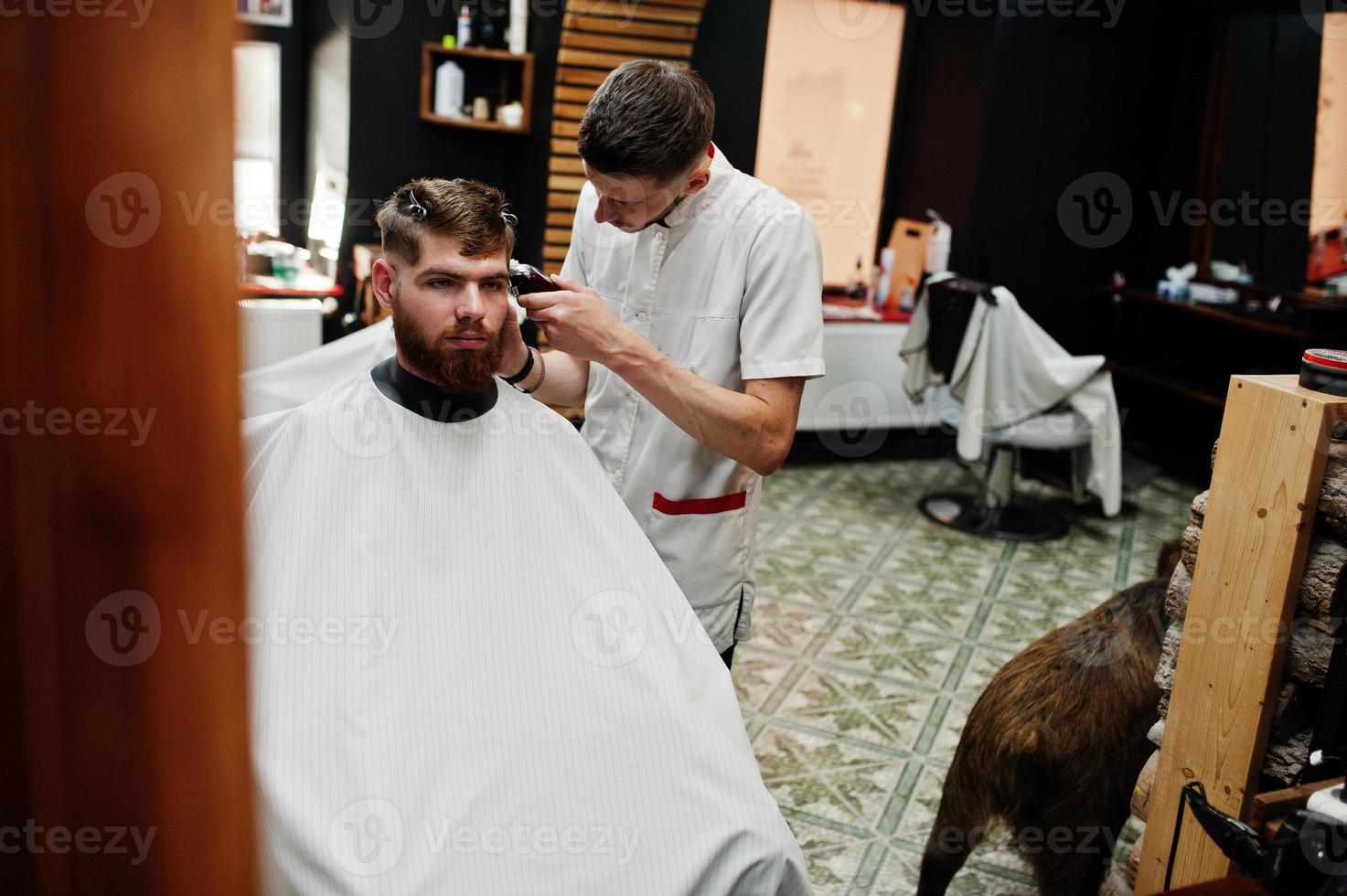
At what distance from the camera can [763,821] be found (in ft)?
4.82

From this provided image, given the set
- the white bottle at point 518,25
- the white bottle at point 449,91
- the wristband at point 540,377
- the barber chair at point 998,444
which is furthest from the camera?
the white bottle at point 449,91

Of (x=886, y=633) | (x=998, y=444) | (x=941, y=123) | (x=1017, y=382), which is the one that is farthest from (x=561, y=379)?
(x=941, y=123)

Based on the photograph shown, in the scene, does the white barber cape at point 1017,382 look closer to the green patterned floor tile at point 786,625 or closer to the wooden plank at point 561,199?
the green patterned floor tile at point 786,625

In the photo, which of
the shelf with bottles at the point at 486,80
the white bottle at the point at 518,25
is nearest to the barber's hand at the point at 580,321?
the shelf with bottles at the point at 486,80

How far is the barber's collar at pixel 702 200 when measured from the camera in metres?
1.83

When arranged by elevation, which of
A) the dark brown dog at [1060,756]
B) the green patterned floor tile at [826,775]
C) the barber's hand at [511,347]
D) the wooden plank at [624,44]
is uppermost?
the wooden plank at [624,44]

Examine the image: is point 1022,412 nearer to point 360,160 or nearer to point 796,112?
point 796,112

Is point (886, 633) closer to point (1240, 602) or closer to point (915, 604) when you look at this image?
point (915, 604)

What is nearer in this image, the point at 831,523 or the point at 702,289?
the point at 702,289

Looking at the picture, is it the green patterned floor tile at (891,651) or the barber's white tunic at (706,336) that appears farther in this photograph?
the green patterned floor tile at (891,651)

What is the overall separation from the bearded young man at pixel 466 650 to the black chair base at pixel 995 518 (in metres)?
3.35

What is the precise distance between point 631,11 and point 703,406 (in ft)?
9.11

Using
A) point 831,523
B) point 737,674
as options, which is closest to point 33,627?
point 737,674

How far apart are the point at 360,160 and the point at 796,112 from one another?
2197mm
